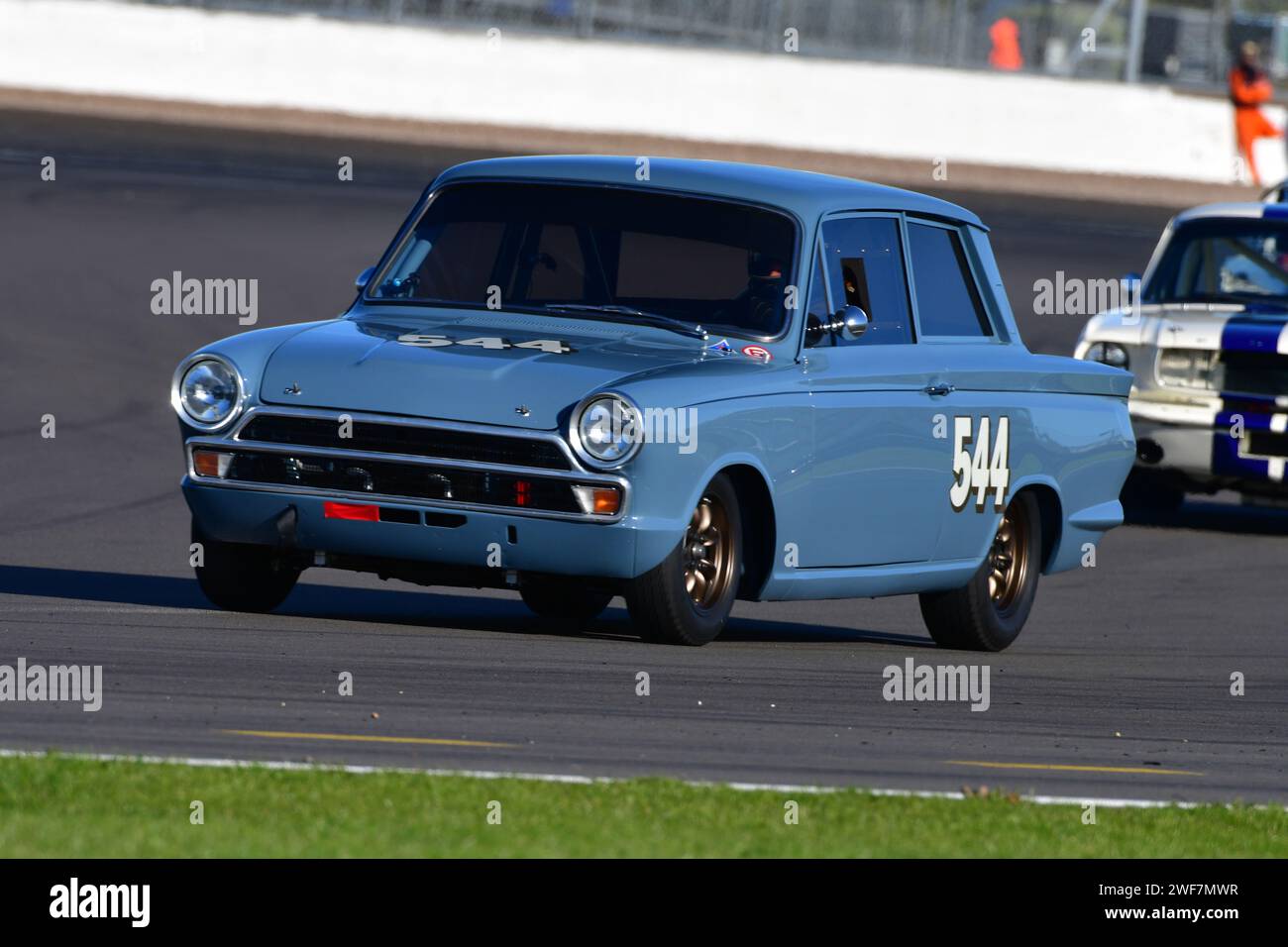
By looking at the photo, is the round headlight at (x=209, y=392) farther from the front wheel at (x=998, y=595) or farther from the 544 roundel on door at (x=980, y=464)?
the front wheel at (x=998, y=595)

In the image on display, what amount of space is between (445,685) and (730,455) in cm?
143

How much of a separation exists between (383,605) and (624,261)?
2228 millimetres

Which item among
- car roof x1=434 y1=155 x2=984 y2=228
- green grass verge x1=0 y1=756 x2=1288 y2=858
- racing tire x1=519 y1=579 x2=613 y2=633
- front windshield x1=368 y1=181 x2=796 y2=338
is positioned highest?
car roof x1=434 y1=155 x2=984 y2=228

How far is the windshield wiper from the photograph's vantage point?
9.70 metres

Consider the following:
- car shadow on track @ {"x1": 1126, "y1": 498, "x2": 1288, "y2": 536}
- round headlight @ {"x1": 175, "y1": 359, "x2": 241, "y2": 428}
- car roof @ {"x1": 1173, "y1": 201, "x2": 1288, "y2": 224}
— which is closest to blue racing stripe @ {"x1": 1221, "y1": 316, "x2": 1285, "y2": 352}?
car roof @ {"x1": 1173, "y1": 201, "x2": 1288, "y2": 224}

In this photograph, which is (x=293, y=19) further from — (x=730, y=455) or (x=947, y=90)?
(x=730, y=455)

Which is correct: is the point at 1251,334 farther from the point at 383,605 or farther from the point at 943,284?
the point at 383,605

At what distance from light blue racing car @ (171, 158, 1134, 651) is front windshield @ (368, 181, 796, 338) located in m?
0.01

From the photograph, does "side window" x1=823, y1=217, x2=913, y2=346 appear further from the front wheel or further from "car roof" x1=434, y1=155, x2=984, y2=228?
the front wheel

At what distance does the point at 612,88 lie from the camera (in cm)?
3275

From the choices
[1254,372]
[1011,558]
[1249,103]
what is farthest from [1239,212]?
[1249,103]

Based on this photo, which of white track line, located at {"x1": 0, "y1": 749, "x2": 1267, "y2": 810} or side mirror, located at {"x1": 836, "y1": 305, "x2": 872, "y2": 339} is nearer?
white track line, located at {"x1": 0, "y1": 749, "x2": 1267, "y2": 810}
